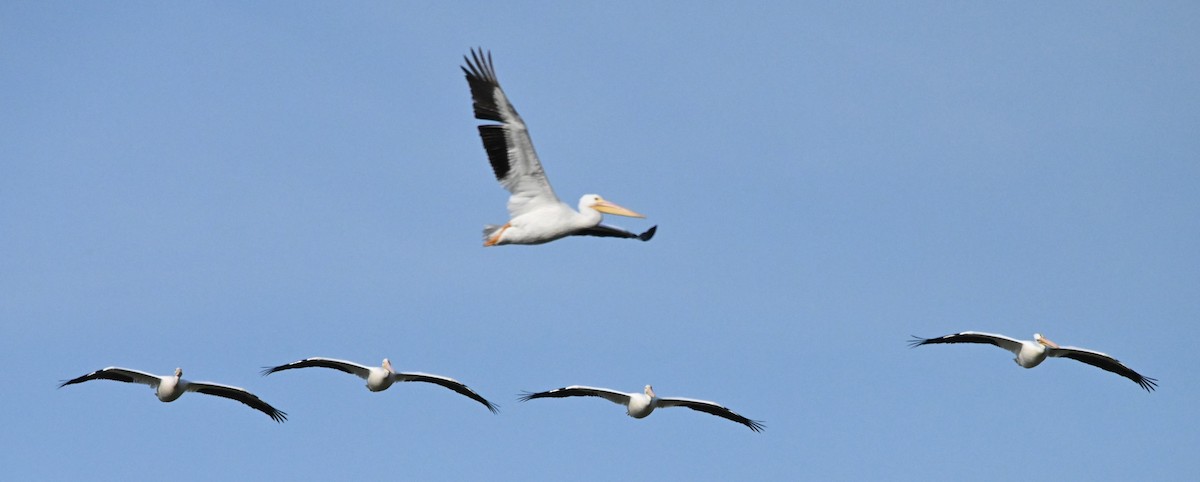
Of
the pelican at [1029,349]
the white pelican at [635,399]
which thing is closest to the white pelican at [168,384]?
the white pelican at [635,399]

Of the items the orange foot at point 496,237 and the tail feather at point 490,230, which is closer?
the orange foot at point 496,237

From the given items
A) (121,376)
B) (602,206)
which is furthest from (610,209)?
(121,376)

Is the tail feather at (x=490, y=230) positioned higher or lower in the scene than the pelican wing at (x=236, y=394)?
higher

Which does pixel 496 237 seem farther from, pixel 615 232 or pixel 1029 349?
pixel 1029 349

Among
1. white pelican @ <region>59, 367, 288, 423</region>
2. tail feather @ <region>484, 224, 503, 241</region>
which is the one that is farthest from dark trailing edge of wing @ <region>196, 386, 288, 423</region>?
tail feather @ <region>484, 224, 503, 241</region>

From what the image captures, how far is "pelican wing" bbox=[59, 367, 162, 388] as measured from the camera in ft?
83.1

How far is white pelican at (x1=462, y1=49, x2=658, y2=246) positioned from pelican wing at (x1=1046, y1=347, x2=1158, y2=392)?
21.8ft

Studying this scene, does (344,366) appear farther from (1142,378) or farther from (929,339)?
(1142,378)

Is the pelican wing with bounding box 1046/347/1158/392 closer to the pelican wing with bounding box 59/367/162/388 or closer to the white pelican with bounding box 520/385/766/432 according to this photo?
the white pelican with bounding box 520/385/766/432

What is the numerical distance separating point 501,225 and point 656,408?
3.87 meters

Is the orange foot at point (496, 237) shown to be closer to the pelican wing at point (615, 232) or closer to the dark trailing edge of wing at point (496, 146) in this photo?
the dark trailing edge of wing at point (496, 146)

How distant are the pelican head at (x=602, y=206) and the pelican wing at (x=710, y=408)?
9.15 ft

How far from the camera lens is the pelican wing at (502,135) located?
22766mm

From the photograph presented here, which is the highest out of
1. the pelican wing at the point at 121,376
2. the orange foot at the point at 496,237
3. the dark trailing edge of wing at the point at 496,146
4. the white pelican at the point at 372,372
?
the dark trailing edge of wing at the point at 496,146
